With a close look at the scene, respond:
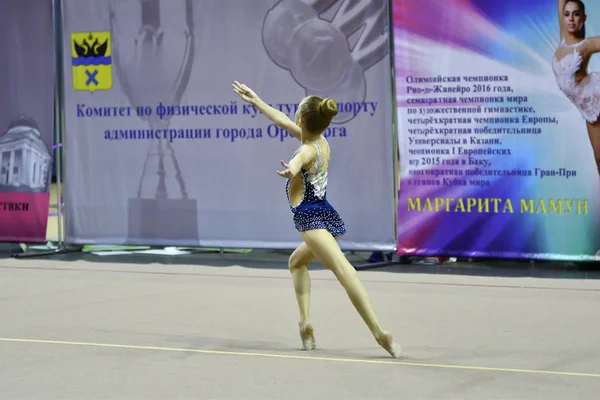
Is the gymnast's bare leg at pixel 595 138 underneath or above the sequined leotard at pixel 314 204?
above

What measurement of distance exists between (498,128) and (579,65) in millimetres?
942

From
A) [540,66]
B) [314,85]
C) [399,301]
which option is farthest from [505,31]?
[399,301]

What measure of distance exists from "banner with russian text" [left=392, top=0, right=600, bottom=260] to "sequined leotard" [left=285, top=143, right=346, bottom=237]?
13.3 feet

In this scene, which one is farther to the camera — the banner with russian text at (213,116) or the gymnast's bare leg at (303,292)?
the banner with russian text at (213,116)

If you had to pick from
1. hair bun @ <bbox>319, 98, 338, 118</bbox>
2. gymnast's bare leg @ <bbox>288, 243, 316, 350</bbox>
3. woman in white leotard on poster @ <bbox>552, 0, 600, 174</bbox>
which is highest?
woman in white leotard on poster @ <bbox>552, 0, 600, 174</bbox>

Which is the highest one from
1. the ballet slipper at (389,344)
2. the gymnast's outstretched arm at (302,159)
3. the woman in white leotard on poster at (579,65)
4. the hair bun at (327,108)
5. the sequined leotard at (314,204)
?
the woman in white leotard on poster at (579,65)

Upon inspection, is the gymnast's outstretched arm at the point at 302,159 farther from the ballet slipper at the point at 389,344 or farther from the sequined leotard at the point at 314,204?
the ballet slipper at the point at 389,344

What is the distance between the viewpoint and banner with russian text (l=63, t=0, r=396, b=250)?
11.8 metres

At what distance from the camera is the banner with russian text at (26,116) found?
13.0 m

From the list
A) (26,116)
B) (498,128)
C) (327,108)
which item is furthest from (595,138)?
(26,116)

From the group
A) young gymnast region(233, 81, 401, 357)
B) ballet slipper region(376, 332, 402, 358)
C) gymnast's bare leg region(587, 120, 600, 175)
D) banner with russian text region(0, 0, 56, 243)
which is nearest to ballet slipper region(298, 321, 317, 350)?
young gymnast region(233, 81, 401, 357)

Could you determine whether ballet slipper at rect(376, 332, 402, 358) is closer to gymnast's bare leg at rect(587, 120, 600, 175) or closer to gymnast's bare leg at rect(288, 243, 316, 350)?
gymnast's bare leg at rect(288, 243, 316, 350)

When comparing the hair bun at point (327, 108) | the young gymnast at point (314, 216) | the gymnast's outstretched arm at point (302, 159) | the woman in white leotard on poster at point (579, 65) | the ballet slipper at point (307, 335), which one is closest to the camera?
the gymnast's outstretched arm at point (302, 159)

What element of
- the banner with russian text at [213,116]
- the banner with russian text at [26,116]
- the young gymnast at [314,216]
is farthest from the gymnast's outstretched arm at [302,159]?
the banner with russian text at [26,116]
